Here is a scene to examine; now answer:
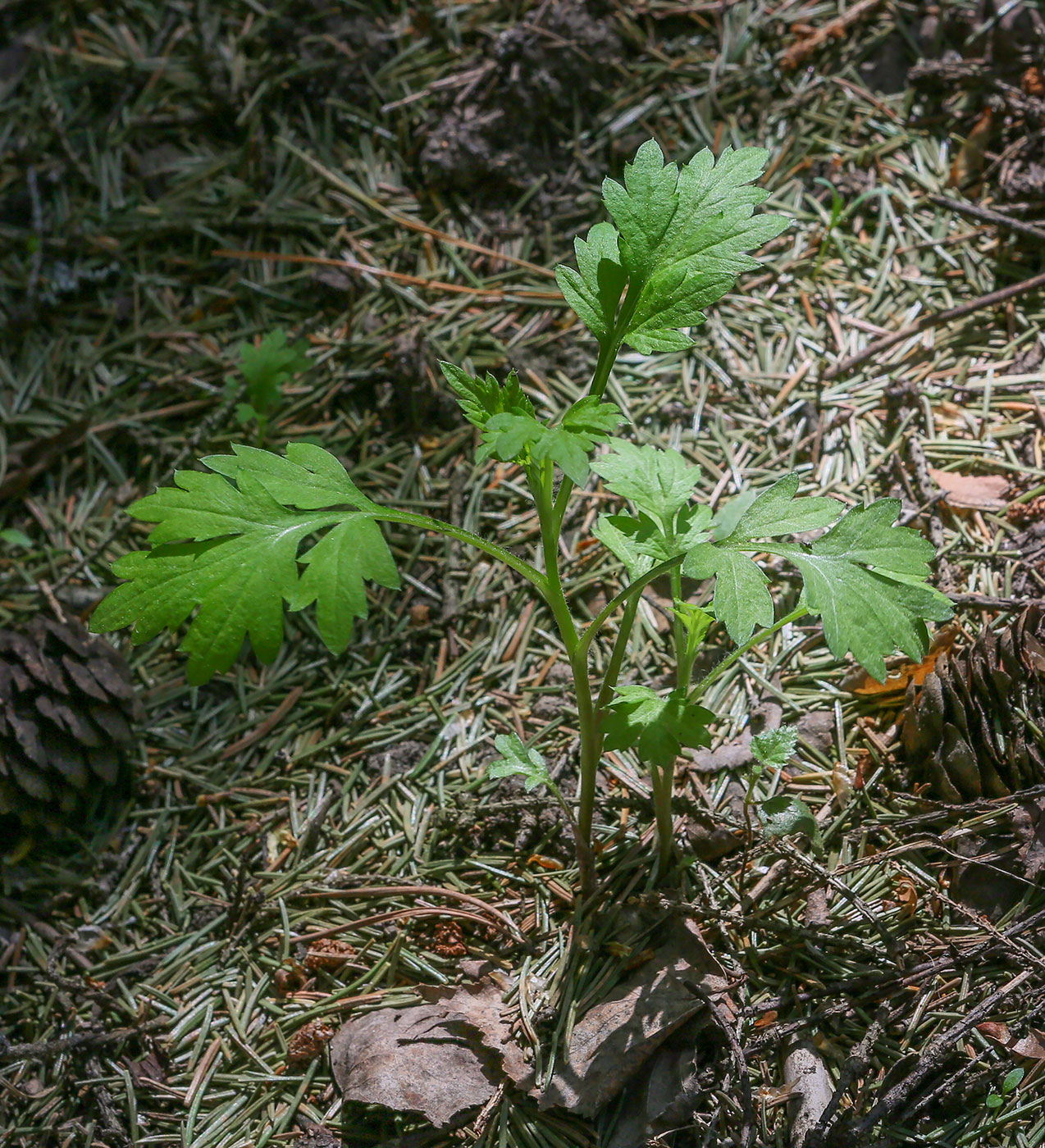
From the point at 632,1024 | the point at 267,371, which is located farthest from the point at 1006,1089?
the point at 267,371

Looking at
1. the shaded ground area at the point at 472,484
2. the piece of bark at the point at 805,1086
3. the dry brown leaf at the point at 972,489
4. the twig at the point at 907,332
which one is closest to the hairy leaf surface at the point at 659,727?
the shaded ground area at the point at 472,484

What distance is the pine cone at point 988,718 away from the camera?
186 centimetres

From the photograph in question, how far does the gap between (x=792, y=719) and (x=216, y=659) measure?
4.32 feet

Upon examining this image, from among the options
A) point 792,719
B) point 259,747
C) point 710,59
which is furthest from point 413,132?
point 792,719

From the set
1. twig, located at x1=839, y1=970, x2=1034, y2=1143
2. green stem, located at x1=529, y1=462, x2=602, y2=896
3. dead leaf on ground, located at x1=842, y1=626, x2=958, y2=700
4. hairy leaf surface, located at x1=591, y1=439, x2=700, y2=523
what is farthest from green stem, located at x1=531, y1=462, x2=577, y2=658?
twig, located at x1=839, y1=970, x2=1034, y2=1143

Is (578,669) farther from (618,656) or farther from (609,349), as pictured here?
(609,349)

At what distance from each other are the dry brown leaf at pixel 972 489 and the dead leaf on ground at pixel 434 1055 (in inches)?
64.0

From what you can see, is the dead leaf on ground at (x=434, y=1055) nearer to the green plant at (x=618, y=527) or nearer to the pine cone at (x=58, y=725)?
the green plant at (x=618, y=527)

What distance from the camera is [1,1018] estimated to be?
2037 millimetres

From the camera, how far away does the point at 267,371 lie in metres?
2.70

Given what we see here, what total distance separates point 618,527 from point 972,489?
1205 millimetres

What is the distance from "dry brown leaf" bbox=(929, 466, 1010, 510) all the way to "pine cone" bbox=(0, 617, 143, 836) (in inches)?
86.3

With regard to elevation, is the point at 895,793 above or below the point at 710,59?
below

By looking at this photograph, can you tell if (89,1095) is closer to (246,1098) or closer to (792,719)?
(246,1098)
